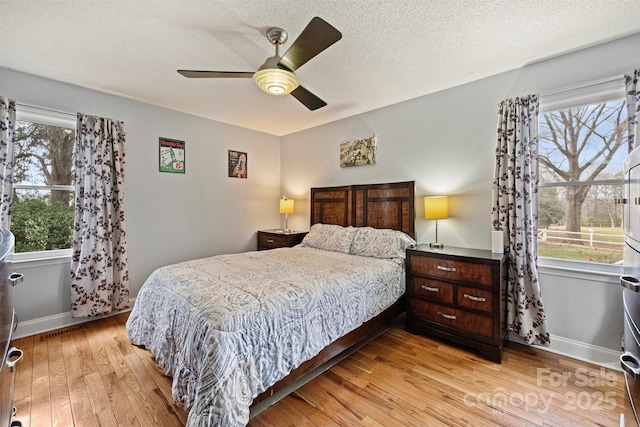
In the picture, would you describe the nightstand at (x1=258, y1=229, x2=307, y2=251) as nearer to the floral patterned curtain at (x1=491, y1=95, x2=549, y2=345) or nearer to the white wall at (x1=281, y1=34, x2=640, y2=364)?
the white wall at (x1=281, y1=34, x2=640, y2=364)

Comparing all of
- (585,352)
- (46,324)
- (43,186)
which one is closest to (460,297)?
(585,352)

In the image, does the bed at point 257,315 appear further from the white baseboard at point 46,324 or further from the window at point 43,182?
the window at point 43,182

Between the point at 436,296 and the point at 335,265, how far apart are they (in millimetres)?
1025

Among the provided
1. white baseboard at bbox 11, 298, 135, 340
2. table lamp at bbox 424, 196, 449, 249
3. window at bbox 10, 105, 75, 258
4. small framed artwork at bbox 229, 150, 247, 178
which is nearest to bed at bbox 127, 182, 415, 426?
table lamp at bbox 424, 196, 449, 249

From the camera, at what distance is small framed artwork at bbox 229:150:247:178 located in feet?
14.2

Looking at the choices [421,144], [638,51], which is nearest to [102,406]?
[421,144]

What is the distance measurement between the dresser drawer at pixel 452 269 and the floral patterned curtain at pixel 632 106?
1.40m

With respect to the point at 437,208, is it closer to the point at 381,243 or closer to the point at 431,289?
the point at 381,243

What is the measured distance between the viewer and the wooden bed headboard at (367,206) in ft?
10.9

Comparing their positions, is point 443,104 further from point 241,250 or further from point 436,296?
point 241,250

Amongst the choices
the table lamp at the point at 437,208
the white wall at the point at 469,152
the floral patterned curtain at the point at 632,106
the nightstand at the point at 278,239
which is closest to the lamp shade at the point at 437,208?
→ the table lamp at the point at 437,208

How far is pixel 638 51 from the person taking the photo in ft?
6.79

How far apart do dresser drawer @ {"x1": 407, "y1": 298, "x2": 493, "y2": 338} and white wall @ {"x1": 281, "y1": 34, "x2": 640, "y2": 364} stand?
68 centimetres

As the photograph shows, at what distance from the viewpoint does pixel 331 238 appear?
3508 mm
